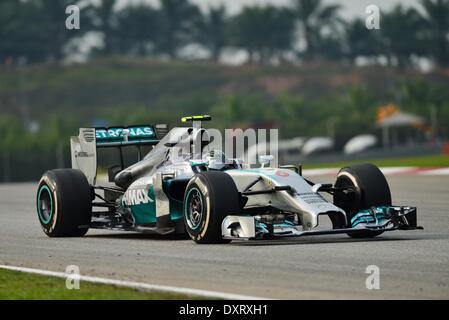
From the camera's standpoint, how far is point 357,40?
501 feet

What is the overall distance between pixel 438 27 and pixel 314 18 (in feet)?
49.4

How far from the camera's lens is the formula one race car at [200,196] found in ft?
40.7

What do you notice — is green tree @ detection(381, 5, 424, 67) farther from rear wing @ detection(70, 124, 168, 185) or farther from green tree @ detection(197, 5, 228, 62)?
rear wing @ detection(70, 124, 168, 185)

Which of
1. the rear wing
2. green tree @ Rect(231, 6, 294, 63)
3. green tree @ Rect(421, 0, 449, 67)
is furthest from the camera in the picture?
green tree @ Rect(231, 6, 294, 63)

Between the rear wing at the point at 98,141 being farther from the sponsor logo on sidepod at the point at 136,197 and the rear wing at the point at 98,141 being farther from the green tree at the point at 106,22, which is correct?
the green tree at the point at 106,22

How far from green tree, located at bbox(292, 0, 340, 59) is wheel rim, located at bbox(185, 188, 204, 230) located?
128 m

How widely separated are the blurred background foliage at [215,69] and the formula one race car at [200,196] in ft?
183

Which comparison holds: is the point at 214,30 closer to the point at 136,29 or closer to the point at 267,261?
the point at 136,29

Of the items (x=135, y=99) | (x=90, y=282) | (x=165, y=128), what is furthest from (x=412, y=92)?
(x=90, y=282)

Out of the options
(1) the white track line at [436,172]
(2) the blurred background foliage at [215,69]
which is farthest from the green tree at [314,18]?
(1) the white track line at [436,172]

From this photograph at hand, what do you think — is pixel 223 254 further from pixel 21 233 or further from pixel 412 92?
pixel 412 92

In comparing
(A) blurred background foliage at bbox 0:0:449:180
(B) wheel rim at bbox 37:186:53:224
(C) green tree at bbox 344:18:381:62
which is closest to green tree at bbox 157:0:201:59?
(A) blurred background foliage at bbox 0:0:449:180

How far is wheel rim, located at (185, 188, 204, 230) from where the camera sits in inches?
501

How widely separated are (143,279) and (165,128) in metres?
6.02
